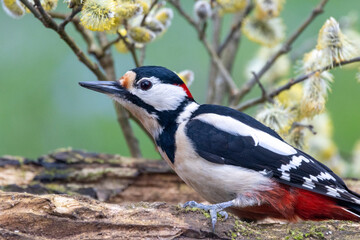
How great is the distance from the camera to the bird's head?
2777mm

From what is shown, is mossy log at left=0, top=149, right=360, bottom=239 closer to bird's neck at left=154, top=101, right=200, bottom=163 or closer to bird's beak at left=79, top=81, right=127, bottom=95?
bird's neck at left=154, top=101, right=200, bottom=163

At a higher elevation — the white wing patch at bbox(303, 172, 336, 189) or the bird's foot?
the white wing patch at bbox(303, 172, 336, 189)

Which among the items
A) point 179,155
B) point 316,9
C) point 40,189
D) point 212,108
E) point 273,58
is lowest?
point 40,189

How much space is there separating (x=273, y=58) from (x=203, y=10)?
1.73ft

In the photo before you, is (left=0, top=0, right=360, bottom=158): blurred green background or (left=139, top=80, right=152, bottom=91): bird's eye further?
(left=0, top=0, right=360, bottom=158): blurred green background

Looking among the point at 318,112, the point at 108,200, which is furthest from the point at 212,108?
the point at 108,200

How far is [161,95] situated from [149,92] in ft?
0.22

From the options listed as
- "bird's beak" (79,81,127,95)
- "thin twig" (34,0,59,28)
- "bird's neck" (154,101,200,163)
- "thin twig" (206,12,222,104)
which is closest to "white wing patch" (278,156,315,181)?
"bird's neck" (154,101,200,163)

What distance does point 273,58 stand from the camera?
3.34 meters

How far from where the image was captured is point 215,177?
2.57 metres

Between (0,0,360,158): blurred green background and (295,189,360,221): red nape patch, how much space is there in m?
2.06

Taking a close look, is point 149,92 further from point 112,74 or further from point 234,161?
A: point 112,74

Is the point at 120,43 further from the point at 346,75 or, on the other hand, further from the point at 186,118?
the point at 346,75

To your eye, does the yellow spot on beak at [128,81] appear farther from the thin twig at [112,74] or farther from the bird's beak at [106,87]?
the thin twig at [112,74]
